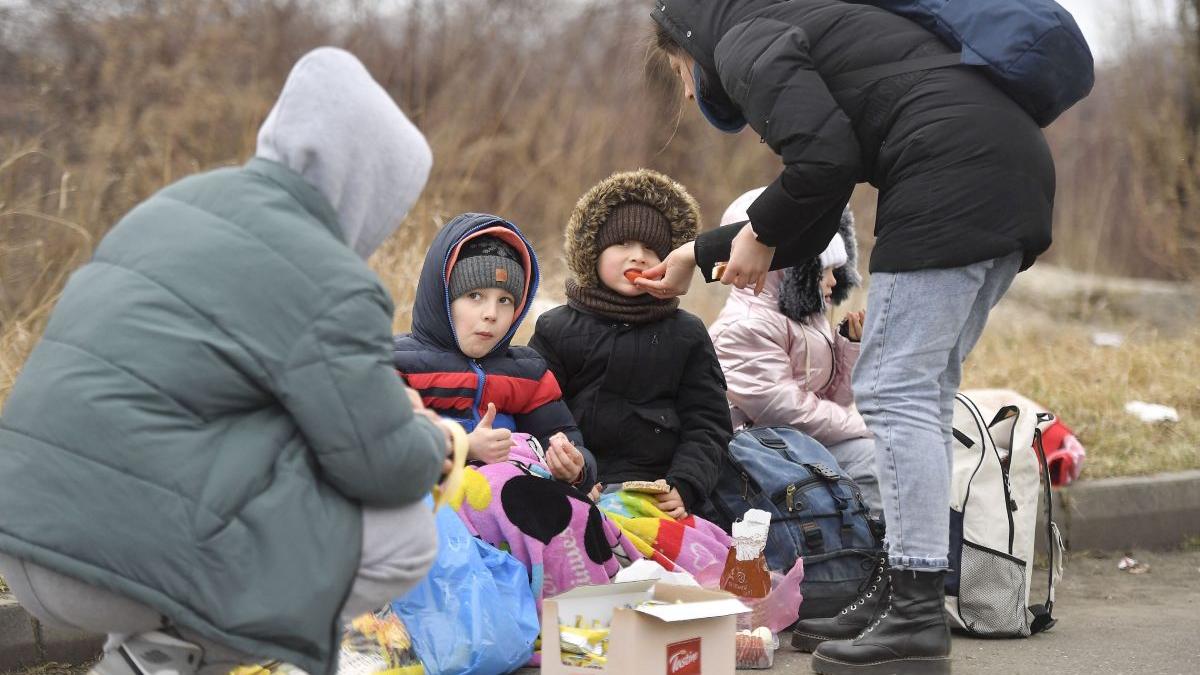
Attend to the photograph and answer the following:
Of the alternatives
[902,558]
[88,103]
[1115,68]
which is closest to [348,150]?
[902,558]

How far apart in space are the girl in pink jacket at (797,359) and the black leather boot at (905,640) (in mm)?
1077

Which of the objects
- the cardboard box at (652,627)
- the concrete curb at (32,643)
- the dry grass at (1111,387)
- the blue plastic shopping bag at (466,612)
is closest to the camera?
the cardboard box at (652,627)

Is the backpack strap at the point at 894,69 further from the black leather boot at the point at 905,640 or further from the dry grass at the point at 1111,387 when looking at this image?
the dry grass at the point at 1111,387

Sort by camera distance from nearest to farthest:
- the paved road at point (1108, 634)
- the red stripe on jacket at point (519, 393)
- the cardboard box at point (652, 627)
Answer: the cardboard box at point (652, 627), the paved road at point (1108, 634), the red stripe on jacket at point (519, 393)

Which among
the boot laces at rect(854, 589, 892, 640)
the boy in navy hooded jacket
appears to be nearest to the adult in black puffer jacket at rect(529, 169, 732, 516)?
the boy in navy hooded jacket

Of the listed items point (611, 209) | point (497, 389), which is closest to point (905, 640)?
point (497, 389)

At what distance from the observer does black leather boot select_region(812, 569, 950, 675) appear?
11.1 feet

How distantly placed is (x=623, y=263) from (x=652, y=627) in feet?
5.57

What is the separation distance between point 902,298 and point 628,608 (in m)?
1.07

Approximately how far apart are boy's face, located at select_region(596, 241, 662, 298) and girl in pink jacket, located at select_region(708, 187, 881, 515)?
43cm

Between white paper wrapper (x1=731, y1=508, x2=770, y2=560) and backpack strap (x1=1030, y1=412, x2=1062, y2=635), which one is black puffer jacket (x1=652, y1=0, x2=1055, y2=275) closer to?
white paper wrapper (x1=731, y1=508, x2=770, y2=560)

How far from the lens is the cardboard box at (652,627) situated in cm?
284

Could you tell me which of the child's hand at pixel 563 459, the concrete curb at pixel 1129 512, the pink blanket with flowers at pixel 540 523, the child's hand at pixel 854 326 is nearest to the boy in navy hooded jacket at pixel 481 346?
the child's hand at pixel 563 459

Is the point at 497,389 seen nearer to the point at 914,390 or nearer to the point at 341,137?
the point at 914,390
